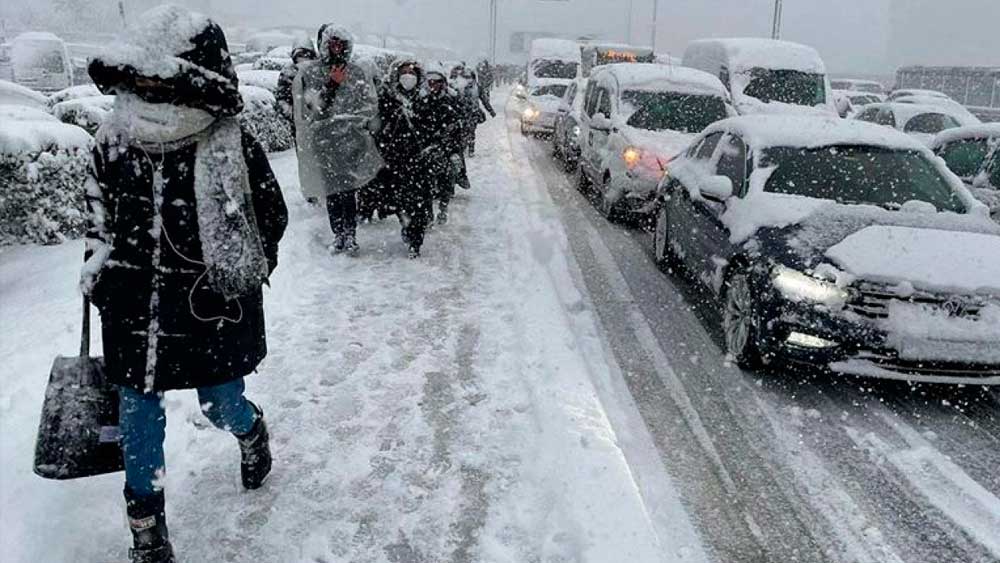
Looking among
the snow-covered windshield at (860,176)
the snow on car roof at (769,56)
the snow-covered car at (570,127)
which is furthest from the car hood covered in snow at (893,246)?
the snow on car roof at (769,56)

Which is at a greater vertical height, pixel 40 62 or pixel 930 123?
pixel 40 62

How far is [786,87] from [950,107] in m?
7.18

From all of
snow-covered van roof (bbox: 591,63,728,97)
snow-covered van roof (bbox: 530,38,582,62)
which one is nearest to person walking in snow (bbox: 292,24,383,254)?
snow-covered van roof (bbox: 591,63,728,97)

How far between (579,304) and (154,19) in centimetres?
443

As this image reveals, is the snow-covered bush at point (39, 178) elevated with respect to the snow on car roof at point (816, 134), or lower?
lower

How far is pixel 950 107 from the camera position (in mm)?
18625

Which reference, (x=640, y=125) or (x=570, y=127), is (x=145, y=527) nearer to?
(x=640, y=125)

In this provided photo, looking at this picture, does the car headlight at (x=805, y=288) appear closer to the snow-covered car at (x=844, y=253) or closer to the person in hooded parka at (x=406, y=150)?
the snow-covered car at (x=844, y=253)

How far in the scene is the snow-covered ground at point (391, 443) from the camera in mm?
3113

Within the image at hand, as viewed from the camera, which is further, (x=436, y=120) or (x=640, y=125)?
(x=640, y=125)

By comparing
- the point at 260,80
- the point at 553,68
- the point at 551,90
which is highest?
the point at 553,68

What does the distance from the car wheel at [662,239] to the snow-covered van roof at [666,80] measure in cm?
326

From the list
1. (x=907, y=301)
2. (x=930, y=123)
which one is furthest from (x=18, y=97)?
(x=930, y=123)

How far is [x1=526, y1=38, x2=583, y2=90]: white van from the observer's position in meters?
21.8
